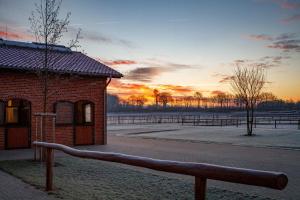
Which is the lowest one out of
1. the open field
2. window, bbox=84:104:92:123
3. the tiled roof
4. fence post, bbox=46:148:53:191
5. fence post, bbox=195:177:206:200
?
the open field

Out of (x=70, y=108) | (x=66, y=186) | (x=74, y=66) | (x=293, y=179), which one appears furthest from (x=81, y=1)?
(x=293, y=179)

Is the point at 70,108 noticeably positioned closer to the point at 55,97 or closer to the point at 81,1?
the point at 55,97

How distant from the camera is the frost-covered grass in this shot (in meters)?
7.73

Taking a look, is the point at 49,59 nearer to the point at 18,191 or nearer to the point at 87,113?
the point at 87,113

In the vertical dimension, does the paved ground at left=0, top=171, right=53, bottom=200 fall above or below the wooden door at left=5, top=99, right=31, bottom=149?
below

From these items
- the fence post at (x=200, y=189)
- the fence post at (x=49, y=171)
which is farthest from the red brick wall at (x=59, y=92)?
the fence post at (x=200, y=189)

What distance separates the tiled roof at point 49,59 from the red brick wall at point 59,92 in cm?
50

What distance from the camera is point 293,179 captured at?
385 inches

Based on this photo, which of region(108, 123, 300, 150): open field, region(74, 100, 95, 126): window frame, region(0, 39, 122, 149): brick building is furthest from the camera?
region(108, 123, 300, 150): open field

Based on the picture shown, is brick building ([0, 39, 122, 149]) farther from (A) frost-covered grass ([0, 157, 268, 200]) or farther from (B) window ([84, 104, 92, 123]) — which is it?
(A) frost-covered grass ([0, 157, 268, 200])

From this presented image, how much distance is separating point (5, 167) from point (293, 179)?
8294mm

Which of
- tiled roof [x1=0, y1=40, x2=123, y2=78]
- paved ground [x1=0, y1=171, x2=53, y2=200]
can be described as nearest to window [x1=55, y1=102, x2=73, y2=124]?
tiled roof [x1=0, y1=40, x2=123, y2=78]

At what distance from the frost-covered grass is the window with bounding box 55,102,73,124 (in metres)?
6.85

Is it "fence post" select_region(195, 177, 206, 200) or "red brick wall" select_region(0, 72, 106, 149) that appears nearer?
"fence post" select_region(195, 177, 206, 200)
